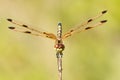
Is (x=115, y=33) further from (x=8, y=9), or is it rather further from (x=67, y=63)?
(x=8, y=9)

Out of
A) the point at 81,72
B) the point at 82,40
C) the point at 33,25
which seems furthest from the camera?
the point at 33,25

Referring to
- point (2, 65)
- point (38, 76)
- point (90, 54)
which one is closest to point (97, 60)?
point (90, 54)

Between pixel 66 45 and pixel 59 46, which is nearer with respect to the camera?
pixel 59 46

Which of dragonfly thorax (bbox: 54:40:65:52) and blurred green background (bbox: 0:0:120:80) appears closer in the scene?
dragonfly thorax (bbox: 54:40:65:52)

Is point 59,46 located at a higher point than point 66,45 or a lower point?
lower

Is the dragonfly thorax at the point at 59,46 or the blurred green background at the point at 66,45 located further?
the blurred green background at the point at 66,45

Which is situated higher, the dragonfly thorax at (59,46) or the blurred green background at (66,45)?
the blurred green background at (66,45)

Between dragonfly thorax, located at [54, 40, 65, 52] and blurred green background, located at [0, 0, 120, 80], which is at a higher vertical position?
blurred green background, located at [0, 0, 120, 80]

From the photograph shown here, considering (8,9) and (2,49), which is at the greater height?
(8,9)
